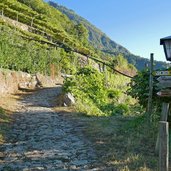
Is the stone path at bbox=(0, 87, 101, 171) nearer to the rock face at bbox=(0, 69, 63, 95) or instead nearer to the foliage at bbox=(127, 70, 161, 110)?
the foliage at bbox=(127, 70, 161, 110)

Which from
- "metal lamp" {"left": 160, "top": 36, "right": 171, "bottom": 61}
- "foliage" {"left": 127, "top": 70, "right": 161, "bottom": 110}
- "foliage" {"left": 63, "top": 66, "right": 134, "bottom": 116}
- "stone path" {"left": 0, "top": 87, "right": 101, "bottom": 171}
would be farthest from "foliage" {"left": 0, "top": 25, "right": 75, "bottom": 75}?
"metal lamp" {"left": 160, "top": 36, "right": 171, "bottom": 61}

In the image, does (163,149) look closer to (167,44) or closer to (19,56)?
(167,44)

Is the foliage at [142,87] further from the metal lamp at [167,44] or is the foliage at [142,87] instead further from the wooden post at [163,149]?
the wooden post at [163,149]

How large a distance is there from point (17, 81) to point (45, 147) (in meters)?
12.9

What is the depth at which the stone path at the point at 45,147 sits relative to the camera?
6914 millimetres

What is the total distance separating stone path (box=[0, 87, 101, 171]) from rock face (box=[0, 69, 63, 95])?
5827 millimetres

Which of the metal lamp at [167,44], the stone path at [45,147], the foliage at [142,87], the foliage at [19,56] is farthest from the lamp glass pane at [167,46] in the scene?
the foliage at [19,56]

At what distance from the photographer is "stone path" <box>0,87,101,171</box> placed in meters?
6.91

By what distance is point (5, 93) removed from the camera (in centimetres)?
1762

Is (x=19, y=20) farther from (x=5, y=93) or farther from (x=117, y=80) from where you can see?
(x=5, y=93)

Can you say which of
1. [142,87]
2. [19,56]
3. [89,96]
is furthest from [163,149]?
[19,56]

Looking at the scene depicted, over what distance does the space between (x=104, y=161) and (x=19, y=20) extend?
5432cm

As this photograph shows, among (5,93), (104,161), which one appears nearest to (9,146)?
(104,161)

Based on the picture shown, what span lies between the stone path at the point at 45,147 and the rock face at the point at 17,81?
19.1 feet
